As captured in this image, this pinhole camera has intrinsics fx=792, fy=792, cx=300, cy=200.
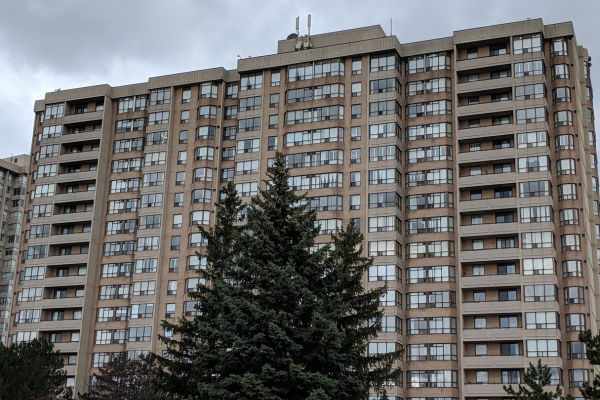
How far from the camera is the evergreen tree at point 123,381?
80.8 metres

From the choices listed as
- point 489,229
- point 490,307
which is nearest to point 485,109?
point 489,229

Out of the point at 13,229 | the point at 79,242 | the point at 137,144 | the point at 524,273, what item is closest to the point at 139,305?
the point at 79,242

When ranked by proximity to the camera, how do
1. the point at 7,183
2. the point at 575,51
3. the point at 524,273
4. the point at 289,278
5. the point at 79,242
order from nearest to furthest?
the point at 289,278, the point at 524,273, the point at 575,51, the point at 79,242, the point at 7,183

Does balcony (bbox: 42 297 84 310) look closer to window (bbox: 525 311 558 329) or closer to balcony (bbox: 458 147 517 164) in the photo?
balcony (bbox: 458 147 517 164)

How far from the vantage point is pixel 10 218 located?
6033 inches

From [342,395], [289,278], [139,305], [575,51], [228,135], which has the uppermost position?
[575,51]

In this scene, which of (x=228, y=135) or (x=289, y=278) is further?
(x=228, y=135)

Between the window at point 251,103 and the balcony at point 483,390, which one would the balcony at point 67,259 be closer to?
the window at point 251,103

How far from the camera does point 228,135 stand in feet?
329

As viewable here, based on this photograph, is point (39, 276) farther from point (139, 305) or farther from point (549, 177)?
point (549, 177)

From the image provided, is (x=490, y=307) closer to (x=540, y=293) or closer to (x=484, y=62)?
(x=540, y=293)

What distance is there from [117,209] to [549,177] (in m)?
53.5

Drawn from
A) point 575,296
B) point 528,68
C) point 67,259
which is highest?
point 528,68

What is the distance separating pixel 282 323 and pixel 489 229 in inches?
2006
